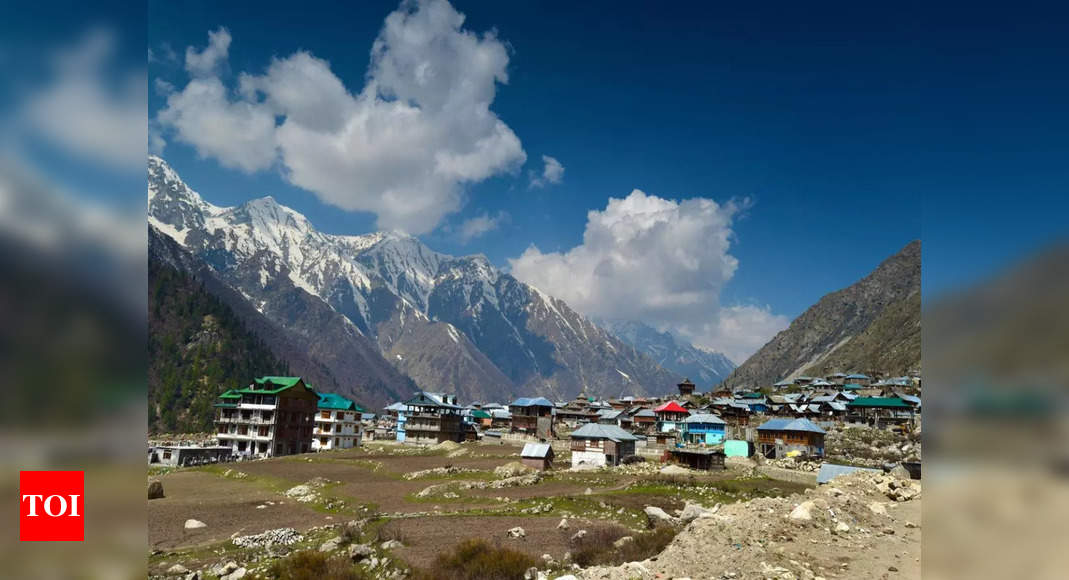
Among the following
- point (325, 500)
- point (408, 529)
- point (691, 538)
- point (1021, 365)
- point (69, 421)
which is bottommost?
point (325, 500)

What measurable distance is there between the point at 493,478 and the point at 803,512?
36.3m

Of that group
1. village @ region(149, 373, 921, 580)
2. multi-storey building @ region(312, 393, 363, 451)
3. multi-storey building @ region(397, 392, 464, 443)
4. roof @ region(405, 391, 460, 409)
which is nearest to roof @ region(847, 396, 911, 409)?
village @ region(149, 373, 921, 580)

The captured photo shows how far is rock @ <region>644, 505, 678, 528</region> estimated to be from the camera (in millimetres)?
31013

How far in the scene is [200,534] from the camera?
3194cm

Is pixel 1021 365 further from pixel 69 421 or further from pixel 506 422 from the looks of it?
pixel 506 422

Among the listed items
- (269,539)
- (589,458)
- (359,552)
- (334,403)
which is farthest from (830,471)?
(334,403)

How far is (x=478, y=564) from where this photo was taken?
21953mm

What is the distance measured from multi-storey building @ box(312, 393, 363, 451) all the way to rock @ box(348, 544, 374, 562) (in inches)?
2934

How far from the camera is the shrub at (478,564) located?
21.3 meters

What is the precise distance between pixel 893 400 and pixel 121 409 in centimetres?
10557

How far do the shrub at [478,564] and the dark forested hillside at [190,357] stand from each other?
140 metres

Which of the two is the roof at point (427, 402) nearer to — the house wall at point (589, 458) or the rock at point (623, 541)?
the house wall at point (589, 458)

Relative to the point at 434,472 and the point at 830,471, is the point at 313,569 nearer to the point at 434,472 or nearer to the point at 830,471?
the point at 830,471

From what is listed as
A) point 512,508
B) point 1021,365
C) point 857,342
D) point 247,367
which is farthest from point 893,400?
point 247,367
